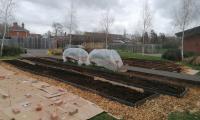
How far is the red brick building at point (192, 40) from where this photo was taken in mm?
21203

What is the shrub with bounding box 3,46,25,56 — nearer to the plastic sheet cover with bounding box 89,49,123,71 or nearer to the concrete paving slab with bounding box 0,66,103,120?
the plastic sheet cover with bounding box 89,49,123,71

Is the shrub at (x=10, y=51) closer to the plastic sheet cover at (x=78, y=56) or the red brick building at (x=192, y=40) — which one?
the plastic sheet cover at (x=78, y=56)

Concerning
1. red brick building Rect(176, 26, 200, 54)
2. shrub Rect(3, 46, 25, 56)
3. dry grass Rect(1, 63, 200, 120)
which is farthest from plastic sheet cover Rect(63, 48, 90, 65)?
red brick building Rect(176, 26, 200, 54)

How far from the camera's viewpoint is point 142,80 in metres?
8.92

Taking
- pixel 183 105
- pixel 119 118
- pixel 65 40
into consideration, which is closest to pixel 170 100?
pixel 183 105

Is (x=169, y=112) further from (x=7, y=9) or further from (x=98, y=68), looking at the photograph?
(x=7, y=9)

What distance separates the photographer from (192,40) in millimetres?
21938

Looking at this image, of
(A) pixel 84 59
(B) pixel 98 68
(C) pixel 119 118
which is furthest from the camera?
(A) pixel 84 59

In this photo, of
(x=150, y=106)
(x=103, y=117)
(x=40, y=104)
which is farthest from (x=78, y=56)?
(x=103, y=117)

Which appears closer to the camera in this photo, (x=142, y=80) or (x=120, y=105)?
(x=120, y=105)

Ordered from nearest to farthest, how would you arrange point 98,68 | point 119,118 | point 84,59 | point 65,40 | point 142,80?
point 119,118, point 142,80, point 98,68, point 84,59, point 65,40

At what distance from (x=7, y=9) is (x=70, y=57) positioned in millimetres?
9655

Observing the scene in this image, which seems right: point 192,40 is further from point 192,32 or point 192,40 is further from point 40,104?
point 40,104

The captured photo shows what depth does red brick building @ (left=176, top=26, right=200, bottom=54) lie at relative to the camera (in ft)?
69.6
